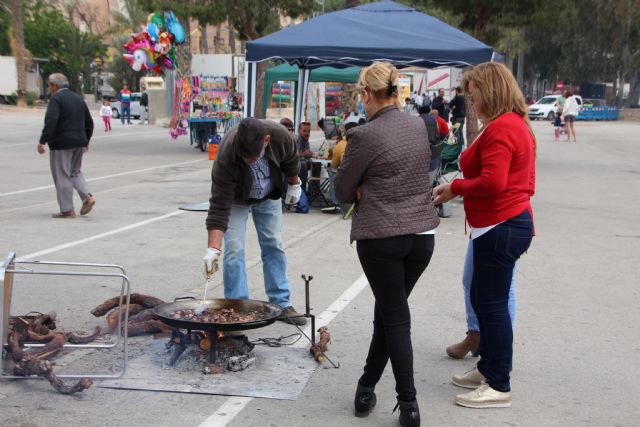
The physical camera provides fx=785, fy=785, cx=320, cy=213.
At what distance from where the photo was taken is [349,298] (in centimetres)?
671

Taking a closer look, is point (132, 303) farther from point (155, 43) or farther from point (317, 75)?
point (155, 43)

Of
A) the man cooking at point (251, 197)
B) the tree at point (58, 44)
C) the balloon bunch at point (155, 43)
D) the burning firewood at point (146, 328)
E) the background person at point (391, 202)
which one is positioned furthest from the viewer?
the tree at point (58, 44)

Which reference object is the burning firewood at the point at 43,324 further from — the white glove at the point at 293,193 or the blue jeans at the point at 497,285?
the blue jeans at the point at 497,285

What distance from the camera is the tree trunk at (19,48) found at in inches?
1665

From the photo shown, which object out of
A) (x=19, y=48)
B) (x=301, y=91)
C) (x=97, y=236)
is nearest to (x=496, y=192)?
(x=97, y=236)

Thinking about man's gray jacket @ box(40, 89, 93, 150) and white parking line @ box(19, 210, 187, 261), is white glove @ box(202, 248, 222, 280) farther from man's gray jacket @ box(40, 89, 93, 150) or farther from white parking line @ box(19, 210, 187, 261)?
man's gray jacket @ box(40, 89, 93, 150)

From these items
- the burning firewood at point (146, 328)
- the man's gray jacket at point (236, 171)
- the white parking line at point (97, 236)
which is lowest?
the white parking line at point (97, 236)

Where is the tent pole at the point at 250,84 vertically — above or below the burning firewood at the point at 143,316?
above

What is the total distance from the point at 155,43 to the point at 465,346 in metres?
20.1

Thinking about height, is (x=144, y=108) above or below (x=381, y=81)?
below

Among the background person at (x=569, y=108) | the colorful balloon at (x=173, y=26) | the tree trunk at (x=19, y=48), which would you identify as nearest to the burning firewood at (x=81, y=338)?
the colorful balloon at (x=173, y=26)

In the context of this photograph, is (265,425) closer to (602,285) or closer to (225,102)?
(602,285)

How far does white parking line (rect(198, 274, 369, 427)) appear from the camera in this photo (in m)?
4.14

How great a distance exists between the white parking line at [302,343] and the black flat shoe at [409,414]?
0.90 meters
